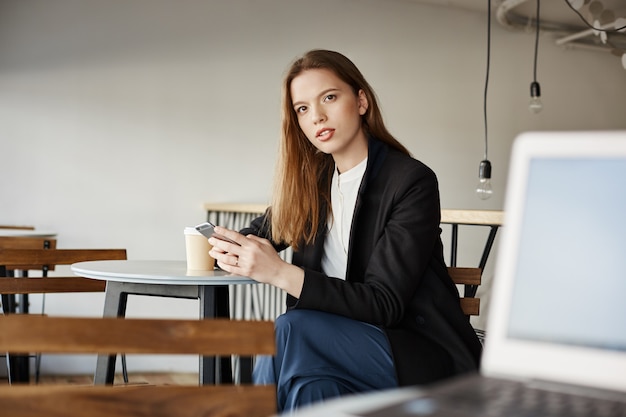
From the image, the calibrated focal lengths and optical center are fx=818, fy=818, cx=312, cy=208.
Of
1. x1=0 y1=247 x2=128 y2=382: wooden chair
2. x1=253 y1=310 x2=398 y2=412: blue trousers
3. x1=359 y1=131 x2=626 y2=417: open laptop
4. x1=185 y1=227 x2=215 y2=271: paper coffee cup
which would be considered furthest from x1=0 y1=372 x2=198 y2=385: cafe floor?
x1=359 y1=131 x2=626 y2=417: open laptop

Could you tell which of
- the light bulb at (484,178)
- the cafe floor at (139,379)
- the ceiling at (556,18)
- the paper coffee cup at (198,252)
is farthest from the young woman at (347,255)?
the ceiling at (556,18)

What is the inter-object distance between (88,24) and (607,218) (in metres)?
4.94

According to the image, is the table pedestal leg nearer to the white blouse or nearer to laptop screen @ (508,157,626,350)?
the white blouse

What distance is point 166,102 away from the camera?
210 inches

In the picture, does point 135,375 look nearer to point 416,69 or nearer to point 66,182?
point 66,182

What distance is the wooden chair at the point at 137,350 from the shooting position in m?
0.87

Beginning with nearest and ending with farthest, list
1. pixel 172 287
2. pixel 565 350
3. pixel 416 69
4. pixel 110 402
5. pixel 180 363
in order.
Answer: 1. pixel 565 350
2. pixel 110 402
3. pixel 172 287
4. pixel 180 363
5. pixel 416 69

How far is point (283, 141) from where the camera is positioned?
2260 mm

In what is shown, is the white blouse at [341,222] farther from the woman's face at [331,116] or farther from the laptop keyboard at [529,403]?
the laptop keyboard at [529,403]

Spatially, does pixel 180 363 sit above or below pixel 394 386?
below

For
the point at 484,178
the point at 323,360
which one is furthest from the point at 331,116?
the point at 484,178

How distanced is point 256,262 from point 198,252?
37cm

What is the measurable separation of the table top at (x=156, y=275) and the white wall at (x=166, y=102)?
3.14 metres

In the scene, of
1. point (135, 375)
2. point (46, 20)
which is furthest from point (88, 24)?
point (135, 375)
